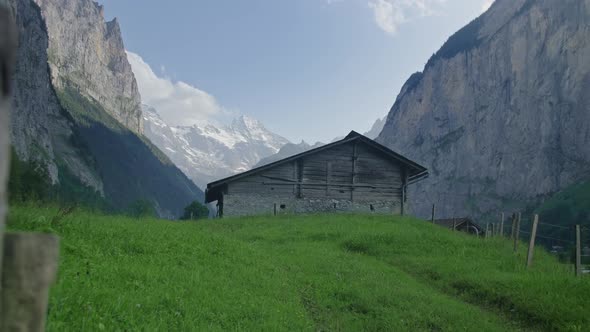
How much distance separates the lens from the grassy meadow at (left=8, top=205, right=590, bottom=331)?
18.5ft

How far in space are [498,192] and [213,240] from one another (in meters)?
142

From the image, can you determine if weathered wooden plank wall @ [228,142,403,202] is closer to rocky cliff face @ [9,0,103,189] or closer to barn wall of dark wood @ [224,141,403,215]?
barn wall of dark wood @ [224,141,403,215]

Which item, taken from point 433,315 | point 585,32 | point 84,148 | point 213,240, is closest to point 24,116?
point 84,148

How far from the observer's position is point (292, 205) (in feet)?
101

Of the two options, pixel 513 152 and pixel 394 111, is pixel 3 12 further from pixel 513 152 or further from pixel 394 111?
pixel 394 111

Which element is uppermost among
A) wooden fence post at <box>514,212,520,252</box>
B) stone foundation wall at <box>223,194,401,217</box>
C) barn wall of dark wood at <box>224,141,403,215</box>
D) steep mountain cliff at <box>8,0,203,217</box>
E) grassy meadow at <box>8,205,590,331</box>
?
steep mountain cliff at <box>8,0,203,217</box>

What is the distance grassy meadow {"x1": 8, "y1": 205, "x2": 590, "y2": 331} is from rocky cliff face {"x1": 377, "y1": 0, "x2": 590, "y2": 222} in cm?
12798

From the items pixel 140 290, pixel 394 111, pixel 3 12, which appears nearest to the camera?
pixel 3 12

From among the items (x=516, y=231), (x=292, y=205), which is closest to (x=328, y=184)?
(x=292, y=205)

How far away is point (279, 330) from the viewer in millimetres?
6508

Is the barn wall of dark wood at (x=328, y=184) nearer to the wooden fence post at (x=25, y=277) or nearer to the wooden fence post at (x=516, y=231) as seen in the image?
the wooden fence post at (x=516, y=231)

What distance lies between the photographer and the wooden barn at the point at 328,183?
30188 millimetres

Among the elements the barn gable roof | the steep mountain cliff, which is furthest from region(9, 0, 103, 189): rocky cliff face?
the barn gable roof

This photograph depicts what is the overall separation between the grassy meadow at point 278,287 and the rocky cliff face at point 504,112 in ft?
420
